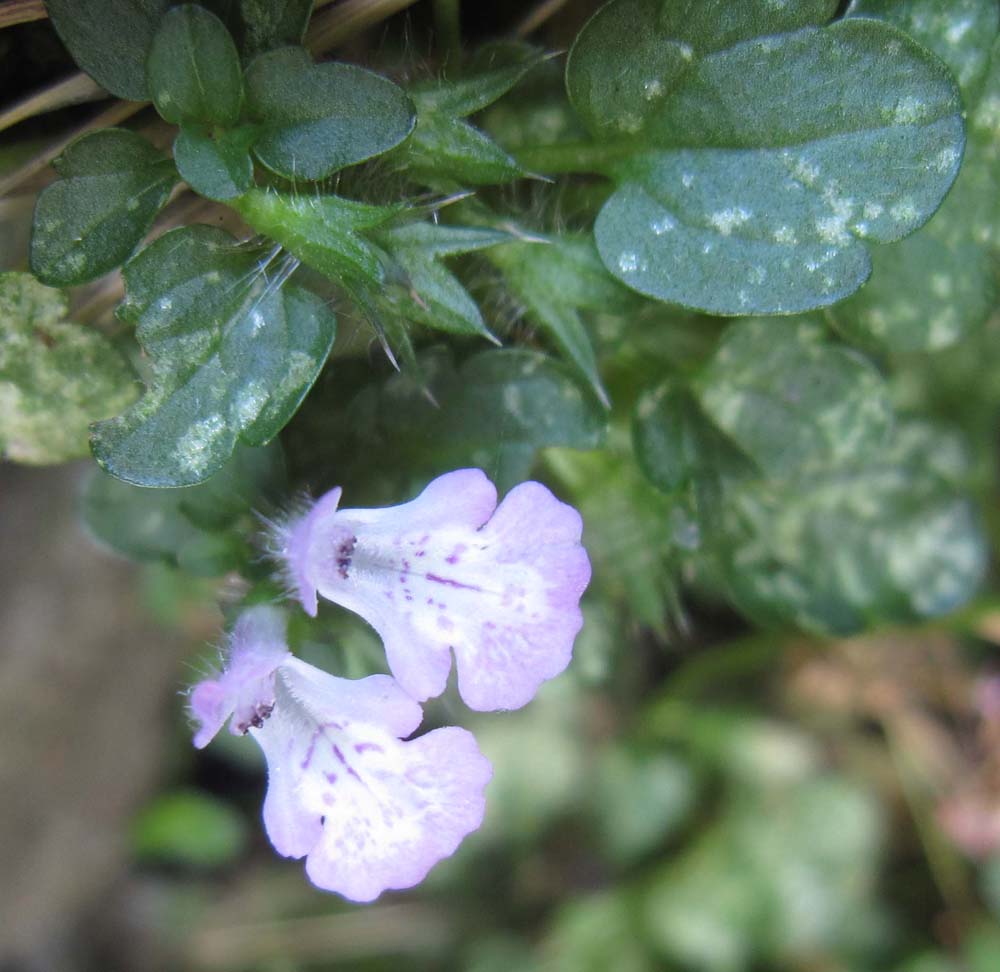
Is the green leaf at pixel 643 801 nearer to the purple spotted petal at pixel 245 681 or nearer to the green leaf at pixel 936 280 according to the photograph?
the green leaf at pixel 936 280

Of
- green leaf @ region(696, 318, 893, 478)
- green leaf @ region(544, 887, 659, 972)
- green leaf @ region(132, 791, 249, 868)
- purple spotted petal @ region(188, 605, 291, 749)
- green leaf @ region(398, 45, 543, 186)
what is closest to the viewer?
purple spotted petal @ region(188, 605, 291, 749)

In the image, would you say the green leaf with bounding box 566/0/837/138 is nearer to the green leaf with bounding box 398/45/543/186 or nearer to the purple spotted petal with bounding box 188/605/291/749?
the green leaf with bounding box 398/45/543/186

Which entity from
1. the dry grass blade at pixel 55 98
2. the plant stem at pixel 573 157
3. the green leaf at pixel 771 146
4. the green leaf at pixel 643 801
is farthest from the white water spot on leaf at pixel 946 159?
the green leaf at pixel 643 801

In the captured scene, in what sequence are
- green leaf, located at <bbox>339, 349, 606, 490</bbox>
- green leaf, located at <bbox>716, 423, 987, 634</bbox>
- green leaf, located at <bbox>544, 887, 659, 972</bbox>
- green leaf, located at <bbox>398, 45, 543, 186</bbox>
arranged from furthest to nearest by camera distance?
1. green leaf, located at <bbox>544, 887, 659, 972</bbox>
2. green leaf, located at <bbox>716, 423, 987, 634</bbox>
3. green leaf, located at <bbox>339, 349, 606, 490</bbox>
4. green leaf, located at <bbox>398, 45, 543, 186</bbox>

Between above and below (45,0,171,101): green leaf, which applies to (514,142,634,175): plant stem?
below

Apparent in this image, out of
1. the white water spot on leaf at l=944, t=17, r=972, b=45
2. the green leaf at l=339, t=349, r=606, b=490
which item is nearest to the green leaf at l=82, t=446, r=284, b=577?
the green leaf at l=339, t=349, r=606, b=490

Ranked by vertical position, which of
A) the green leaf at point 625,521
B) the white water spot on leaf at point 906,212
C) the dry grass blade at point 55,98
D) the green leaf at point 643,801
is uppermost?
the dry grass blade at point 55,98

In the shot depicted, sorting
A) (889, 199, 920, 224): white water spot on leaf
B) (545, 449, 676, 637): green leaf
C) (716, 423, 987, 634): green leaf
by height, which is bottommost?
(716, 423, 987, 634): green leaf
